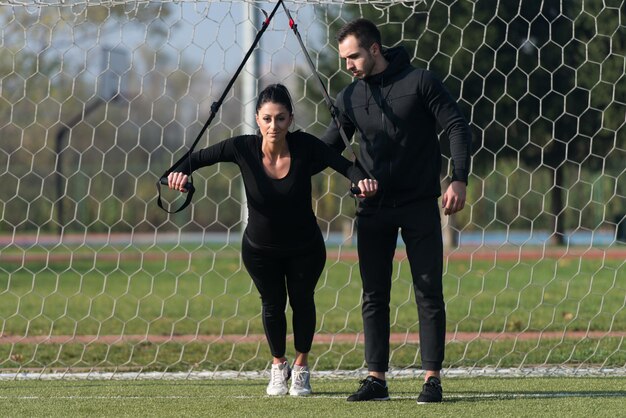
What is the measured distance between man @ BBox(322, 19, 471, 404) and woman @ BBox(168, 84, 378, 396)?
232mm

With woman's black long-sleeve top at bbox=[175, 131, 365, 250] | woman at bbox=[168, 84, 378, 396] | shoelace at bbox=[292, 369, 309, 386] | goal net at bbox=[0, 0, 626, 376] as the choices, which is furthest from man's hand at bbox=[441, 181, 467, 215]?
goal net at bbox=[0, 0, 626, 376]

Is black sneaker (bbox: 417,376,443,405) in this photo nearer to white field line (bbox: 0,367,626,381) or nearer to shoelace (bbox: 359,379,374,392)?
shoelace (bbox: 359,379,374,392)

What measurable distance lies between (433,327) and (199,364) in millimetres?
2397

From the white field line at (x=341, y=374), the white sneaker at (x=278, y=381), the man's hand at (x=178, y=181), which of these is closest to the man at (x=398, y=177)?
the white sneaker at (x=278, y=381)

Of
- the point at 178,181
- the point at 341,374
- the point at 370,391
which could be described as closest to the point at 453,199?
the point at 370,391

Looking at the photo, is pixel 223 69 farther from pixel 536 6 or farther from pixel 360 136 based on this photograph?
pixel 360 136

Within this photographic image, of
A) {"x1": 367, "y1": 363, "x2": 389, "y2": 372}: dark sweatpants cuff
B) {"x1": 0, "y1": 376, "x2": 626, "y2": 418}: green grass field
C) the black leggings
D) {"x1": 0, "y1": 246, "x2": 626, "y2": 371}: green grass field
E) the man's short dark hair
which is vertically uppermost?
the man's short dark hair

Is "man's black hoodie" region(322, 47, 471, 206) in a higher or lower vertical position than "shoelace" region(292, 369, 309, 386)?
higher

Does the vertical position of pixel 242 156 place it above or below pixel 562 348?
above

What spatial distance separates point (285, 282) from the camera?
5828mm

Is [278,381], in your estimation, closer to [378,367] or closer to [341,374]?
[378,367]

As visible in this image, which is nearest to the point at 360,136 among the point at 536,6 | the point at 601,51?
the point at 536,6

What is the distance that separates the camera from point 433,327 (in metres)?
5.28

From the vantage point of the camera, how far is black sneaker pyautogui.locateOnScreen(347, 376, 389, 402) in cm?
536
